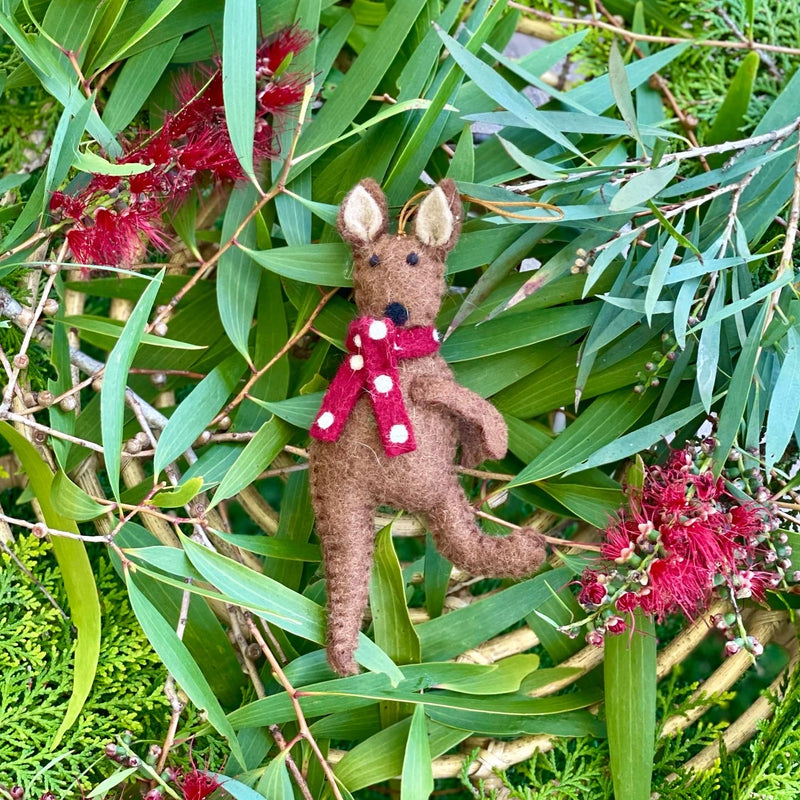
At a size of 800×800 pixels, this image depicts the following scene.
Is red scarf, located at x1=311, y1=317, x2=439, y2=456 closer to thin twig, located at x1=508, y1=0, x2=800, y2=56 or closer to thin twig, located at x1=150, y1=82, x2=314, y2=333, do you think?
thin twig, located at x1=150, y1=82, x2=314, y2=333

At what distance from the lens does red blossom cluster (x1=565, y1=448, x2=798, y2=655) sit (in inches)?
26.1

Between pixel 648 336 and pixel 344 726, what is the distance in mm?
442

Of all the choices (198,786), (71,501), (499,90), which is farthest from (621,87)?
(198,786)

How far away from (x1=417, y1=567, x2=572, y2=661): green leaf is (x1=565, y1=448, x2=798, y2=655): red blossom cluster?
62 millimetres

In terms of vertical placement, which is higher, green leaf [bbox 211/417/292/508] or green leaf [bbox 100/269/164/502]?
green leaf [bbox 100/269/164/502]

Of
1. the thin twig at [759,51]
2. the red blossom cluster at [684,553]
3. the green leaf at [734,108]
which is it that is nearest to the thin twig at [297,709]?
the red blossom cluster at [684,553]

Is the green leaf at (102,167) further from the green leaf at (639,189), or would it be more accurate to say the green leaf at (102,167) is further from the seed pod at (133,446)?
the green leaf at (639,189)

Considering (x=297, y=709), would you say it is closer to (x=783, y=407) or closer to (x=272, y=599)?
(x=272, y=599)

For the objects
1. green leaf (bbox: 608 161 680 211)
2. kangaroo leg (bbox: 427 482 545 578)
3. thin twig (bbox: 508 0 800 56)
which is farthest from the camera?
thin twig (bbox: 508 0 800 56)

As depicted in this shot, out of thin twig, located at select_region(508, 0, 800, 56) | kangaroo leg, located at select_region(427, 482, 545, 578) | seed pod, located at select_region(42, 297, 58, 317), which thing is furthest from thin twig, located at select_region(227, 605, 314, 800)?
thin twig, located at select_region(508, 0, 800, 56)

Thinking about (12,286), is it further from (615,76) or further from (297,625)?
(615,76)

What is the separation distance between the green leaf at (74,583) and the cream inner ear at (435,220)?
0.37m

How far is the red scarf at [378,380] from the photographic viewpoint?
67cm

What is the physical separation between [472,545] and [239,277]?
1.02 feet
